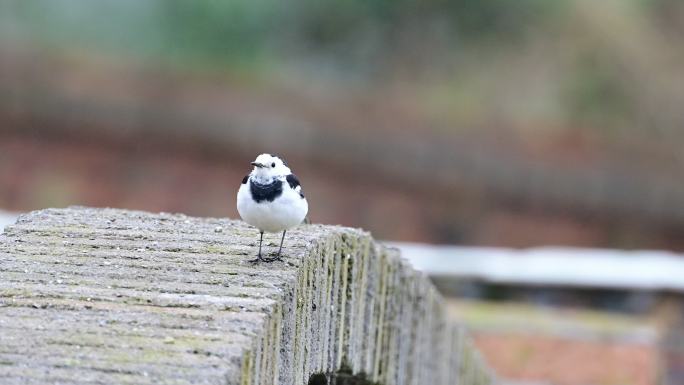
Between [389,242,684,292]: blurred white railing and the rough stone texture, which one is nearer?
the rough stone texture

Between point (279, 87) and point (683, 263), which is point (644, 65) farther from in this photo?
point (683, 263)

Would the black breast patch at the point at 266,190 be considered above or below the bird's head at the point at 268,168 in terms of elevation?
below

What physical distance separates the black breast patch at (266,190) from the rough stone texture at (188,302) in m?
0.14

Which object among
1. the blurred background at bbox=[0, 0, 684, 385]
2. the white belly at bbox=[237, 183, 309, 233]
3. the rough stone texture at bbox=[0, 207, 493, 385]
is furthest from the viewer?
the blurred background at bbox=[0, 0, 684, 385]

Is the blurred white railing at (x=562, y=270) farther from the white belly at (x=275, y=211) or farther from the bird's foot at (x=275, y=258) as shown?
the bird's foot at (x=275, y=258)

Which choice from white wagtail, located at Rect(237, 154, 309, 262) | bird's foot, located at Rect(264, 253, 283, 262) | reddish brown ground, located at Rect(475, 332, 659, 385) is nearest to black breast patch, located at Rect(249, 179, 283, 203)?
white wagtail, located at Rect(237, 154, 309, 262)

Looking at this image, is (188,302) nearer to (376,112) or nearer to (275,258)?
(275,258)

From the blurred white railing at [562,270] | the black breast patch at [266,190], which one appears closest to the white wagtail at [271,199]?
the black breast patch at [266,190]

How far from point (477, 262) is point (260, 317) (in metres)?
4.75

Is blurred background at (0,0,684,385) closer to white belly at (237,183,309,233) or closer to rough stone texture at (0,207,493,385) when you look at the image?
rough stone texture at (0,207,493,385)

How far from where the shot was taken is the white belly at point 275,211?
11.5 feet


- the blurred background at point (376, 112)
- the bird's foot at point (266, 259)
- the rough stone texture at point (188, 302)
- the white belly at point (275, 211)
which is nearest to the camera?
the rough stone texture at point (188, 302)

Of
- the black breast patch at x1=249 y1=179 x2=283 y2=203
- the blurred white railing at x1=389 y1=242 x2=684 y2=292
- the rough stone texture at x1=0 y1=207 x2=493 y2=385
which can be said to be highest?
the blurred white railing at x1=389 y1=242 x2=684 y2=292

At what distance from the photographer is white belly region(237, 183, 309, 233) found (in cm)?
351
